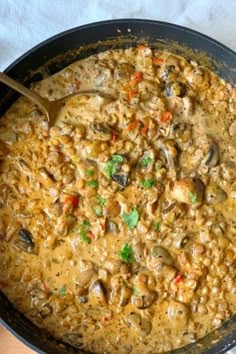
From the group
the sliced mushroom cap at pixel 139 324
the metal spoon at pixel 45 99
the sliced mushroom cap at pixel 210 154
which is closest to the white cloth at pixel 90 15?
the metal spoon at pixel 45 99

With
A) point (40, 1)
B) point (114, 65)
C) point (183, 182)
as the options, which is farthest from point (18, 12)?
point (183, 182)

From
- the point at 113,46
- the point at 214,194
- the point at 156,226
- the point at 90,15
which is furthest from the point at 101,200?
the point at 90,15

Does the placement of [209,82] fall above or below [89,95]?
above

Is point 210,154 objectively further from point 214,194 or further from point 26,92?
point 26,92

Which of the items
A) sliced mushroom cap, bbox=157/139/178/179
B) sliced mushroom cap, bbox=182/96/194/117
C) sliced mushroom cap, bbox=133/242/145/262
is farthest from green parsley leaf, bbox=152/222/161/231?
sliced mushroom cap, bbox=182/96/194/117

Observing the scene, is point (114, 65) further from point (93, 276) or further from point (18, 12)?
point (93, 276)

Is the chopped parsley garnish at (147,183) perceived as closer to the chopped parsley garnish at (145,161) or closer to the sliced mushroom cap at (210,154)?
the chopped parsley garnish at (145,161)
